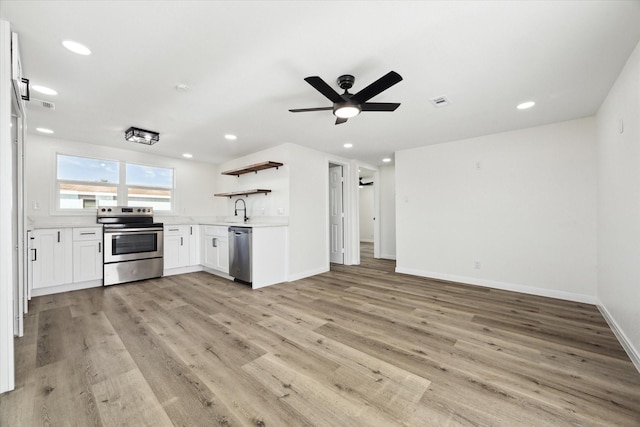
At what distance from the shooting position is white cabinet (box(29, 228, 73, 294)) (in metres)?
3.64

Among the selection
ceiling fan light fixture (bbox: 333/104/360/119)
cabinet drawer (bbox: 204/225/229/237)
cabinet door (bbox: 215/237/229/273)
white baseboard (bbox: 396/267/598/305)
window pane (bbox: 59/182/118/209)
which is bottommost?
white baseboard (bbox: 396/267/598/305)

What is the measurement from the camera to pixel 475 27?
1.75 m

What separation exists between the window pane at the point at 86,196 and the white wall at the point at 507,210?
534 cm

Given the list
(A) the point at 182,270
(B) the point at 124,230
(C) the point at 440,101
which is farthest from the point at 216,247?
(C) the point at 440,101

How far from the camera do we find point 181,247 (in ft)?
16.6

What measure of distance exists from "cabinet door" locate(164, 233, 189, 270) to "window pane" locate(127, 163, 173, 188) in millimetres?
1181

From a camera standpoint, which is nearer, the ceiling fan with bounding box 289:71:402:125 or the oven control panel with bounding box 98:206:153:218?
the ceiling fan with bounding box 289:71:402:125

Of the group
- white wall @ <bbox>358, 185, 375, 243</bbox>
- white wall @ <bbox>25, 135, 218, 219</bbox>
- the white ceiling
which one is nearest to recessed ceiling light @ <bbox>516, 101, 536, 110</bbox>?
the white ceiling

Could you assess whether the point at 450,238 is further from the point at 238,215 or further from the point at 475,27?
the point at 238,215

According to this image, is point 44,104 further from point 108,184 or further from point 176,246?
point 176,246

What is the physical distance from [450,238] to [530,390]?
300 centimetres

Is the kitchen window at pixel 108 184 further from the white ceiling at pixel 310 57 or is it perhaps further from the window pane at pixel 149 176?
the white ceiling at pixel 310 57

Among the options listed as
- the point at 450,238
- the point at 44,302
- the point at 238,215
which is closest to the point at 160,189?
the point at 238,215

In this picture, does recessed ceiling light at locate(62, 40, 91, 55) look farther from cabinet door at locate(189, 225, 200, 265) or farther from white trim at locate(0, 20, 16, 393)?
cabinet door at locate(189, 225, 200, 265)
